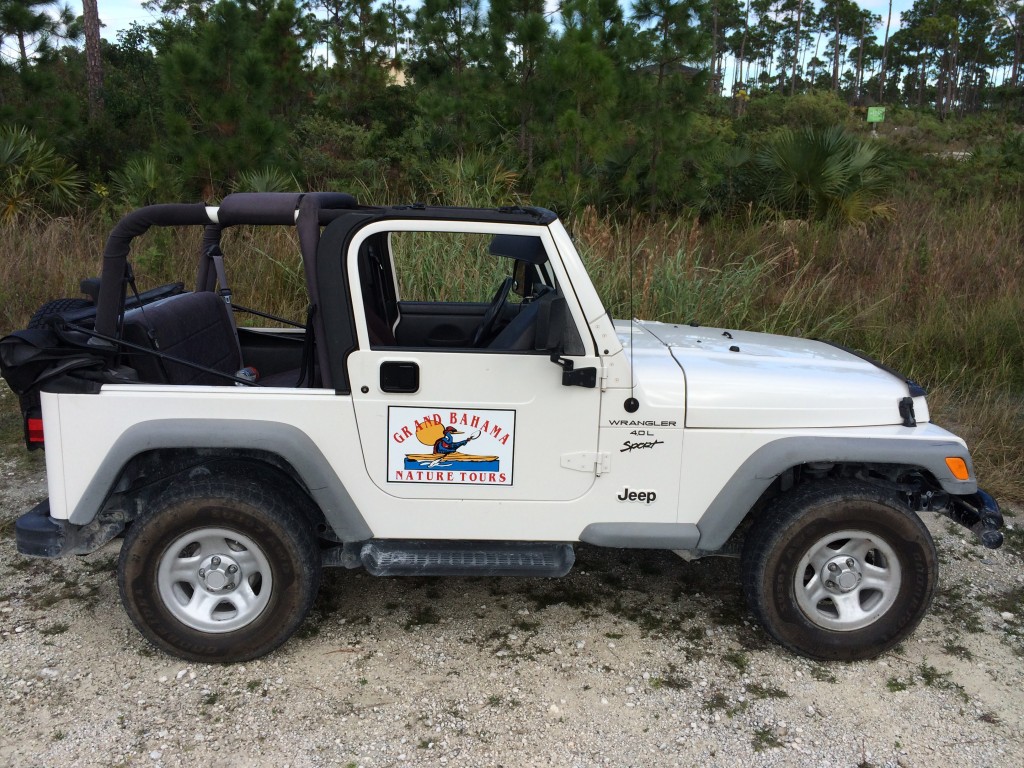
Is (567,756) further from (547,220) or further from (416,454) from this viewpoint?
(547,220)

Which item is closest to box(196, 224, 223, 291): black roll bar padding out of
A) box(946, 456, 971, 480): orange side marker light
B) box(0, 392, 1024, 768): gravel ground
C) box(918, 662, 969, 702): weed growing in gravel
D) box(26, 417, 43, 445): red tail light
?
box(26, 417, 43, 445): red tail light

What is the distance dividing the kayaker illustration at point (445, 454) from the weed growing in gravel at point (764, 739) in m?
A: 1.34

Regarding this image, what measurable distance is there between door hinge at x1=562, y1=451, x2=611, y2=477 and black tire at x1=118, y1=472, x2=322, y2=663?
1051 millimetres

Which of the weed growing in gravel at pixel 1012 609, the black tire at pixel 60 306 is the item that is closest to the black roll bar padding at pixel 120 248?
the black tire at pixel 60 306

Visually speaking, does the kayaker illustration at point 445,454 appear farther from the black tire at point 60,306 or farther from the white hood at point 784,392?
the black tire at point 60,306

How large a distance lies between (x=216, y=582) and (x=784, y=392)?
2.32 meters

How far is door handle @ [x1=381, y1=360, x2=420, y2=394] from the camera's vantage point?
305 cm

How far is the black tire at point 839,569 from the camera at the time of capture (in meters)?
3.22

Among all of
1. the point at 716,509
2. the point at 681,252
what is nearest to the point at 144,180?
the point at 681,252

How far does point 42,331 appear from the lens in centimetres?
303

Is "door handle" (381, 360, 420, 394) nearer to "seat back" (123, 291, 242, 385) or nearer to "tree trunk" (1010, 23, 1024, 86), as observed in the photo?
"seat back" (123, 291, 242, 385)

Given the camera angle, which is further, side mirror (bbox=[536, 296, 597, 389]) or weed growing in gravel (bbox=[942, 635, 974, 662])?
weed growing in gravel (bbox=[942, 635, 974, 662])

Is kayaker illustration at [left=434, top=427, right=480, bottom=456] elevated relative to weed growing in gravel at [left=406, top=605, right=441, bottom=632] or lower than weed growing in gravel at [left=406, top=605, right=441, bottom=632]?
elevated

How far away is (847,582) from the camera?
3307 millimetres
